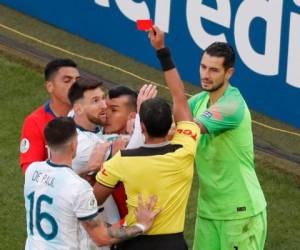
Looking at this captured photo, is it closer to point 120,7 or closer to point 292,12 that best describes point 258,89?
point 292,12

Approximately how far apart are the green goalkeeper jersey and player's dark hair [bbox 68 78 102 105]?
2.53 ft

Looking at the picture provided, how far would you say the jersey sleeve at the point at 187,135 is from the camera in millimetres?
6227

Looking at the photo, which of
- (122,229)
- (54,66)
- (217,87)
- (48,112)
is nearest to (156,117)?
(122,229)

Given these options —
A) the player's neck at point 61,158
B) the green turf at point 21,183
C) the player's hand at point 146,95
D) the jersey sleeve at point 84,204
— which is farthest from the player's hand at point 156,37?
the green turf at point 21,183

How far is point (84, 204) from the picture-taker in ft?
19.6

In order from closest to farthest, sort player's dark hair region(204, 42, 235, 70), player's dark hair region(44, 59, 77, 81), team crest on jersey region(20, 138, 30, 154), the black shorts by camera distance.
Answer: the black shorts
player's dark hair region(204, 42, 235, 70)
team crest on jersey region(20, 138, 30, 154)
player's dark hair region(44, 59, 77, 81)

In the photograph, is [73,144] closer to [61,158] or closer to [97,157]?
[61,158]

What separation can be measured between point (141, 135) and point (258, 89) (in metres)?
4.88

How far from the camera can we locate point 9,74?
39.1 feet

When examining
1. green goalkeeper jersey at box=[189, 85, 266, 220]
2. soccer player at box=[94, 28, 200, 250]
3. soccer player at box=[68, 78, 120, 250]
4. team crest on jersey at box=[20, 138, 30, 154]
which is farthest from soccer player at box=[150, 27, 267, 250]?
team crest on jersey at box=[20, 138, 30, 154]

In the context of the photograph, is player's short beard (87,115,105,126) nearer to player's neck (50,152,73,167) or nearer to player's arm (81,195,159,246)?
player's neck (50,152,73,167)

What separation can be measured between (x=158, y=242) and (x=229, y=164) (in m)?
0.94

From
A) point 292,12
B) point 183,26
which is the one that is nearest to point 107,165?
point 292,12

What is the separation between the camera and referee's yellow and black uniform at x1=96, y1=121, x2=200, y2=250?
6055 mm
